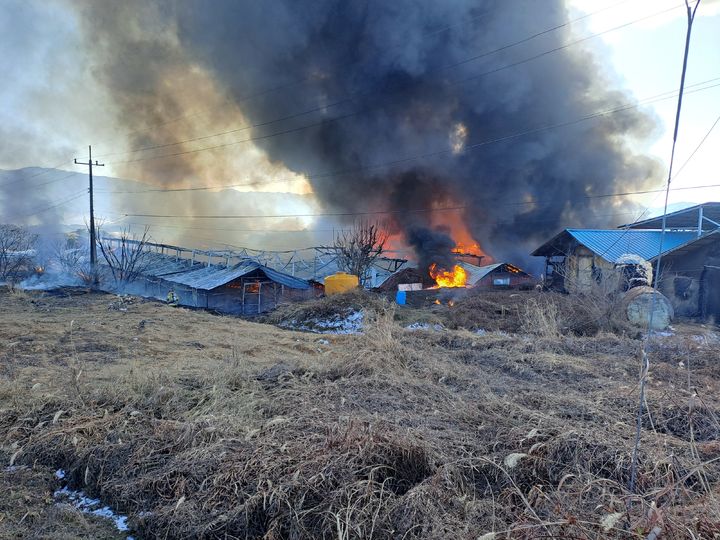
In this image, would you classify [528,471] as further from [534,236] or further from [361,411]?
[534,236]

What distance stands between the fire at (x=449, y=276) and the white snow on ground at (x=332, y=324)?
13.2 meters

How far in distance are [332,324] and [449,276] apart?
1478 centimetres

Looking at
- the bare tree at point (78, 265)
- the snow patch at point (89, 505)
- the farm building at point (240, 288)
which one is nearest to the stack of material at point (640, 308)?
the snow patch at point (89, 505)

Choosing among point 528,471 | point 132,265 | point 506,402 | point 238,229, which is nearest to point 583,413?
point 506,402

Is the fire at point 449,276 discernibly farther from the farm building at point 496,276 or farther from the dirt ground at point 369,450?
the dirt ground at point 369,450

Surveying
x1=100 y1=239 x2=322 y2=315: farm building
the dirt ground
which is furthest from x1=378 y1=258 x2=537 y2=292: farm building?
the dirt ground

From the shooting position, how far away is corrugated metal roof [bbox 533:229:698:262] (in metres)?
22.6

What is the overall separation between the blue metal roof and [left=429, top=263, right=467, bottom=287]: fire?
751 cm

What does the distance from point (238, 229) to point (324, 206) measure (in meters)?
43.3

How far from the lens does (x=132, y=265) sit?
2936 cm

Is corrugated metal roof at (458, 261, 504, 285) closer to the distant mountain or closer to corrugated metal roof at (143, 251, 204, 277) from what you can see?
corrugated metal roof at (143, 251, 204, 277)

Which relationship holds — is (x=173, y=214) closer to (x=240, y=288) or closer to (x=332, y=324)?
(x=240, y=288)

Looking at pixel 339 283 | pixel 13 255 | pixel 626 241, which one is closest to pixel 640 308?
pixel 626 241

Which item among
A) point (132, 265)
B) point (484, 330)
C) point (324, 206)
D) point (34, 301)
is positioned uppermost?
point (324, 206)
